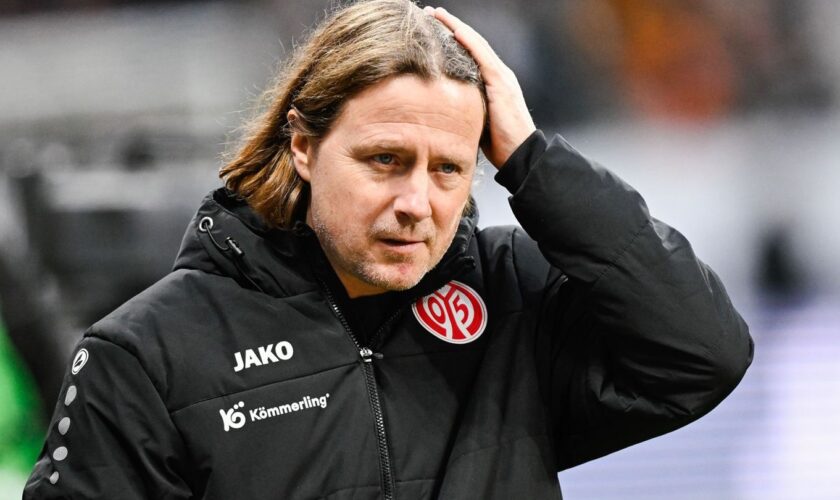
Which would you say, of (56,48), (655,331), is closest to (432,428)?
(655,331)

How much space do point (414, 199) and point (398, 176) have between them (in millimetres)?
57

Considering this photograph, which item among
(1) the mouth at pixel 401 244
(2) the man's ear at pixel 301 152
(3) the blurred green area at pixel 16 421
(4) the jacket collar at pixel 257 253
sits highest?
(2) the man's ear at pixel 301 152

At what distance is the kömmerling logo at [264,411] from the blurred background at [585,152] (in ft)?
5.79

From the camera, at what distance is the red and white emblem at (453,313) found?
1681 millimetres

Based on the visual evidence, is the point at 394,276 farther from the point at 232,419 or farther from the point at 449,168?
the point at 232,419

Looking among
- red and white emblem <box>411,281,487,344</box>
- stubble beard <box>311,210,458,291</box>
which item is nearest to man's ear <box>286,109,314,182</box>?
stubble beard <box>311,210,458,291</box>

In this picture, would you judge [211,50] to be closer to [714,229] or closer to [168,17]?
[168,17]

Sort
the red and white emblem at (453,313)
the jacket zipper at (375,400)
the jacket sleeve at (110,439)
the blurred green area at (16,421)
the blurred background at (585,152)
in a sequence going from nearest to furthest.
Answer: the jacket sleeve at (110,439) < the jacket zipper at (375,400) < the red and white emblem at (453,313) < the blurred green area at (16,421) < the blurred background at (585,152)

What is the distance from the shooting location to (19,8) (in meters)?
3.19

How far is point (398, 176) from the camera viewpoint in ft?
5.13

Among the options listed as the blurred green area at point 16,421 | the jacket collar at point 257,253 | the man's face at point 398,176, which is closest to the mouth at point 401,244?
the man's face at point 398,176

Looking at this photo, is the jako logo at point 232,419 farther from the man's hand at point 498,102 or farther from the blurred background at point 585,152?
the blurred background at point 585,152

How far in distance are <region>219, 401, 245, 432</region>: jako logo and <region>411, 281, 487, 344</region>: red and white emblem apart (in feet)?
1.06

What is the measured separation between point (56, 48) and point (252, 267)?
193 cm
